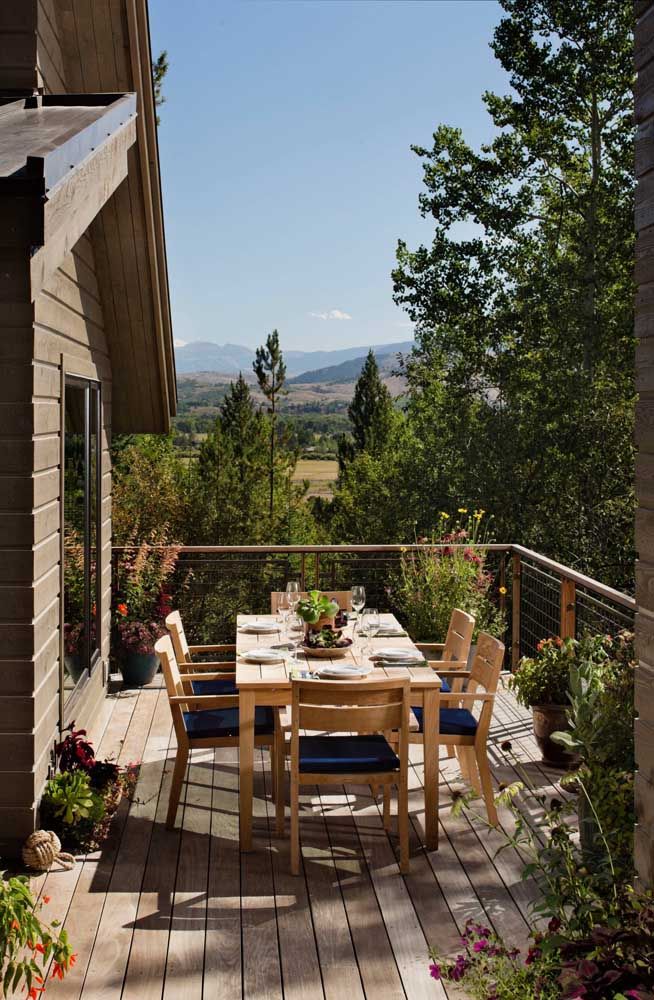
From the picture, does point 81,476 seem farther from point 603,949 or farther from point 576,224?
point 576,224

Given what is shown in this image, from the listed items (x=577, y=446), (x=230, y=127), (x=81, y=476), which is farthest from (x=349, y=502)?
(x=230, y=127)

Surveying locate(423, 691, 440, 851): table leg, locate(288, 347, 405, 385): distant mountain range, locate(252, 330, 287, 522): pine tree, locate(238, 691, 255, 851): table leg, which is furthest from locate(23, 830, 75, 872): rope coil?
locate(252, 330, 287, 522): pine tree

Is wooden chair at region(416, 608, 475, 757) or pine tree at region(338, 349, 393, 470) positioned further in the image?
pine tree at region(338, 349, 393, 470)

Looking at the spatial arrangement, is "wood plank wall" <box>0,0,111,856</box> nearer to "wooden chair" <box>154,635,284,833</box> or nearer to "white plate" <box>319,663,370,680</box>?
"wooden chair" <box>154,635,284,833</box>


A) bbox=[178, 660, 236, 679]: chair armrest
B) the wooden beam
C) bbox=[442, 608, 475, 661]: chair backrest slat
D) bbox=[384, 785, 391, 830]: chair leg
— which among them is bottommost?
bbox=[384, 785, 391, 830]: chair leg

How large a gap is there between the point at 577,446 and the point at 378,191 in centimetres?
3745

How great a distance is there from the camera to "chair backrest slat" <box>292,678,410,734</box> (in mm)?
3730

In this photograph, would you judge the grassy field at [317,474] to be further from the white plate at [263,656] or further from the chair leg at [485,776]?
the chair leg at [485,776]

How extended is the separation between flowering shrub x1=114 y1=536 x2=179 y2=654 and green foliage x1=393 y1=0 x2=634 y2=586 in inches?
434

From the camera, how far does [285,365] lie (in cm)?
2950

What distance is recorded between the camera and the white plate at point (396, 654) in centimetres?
462

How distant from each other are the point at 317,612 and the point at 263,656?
436mm

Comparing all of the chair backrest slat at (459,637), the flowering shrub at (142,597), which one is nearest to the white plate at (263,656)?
the chair backrest slat at (459,637)

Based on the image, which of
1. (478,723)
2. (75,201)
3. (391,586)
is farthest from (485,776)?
(391,586)
